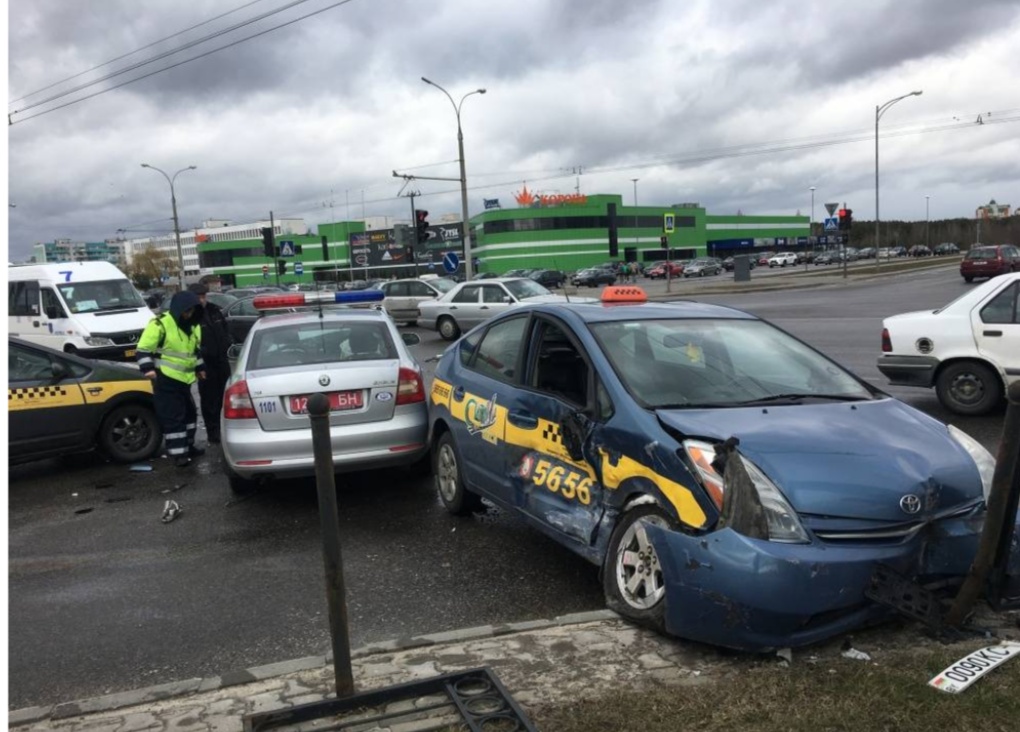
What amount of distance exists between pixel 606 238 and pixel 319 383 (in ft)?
326

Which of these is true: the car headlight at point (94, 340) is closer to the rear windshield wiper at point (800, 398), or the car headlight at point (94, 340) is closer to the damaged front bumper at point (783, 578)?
the rear windshield wiper at point (800, 398)

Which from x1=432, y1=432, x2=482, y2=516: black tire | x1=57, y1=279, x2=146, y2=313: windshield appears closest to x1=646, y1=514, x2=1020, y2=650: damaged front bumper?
x1=432, y1=432, x2=482, y2=516: black tire

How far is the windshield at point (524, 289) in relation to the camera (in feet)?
64.8

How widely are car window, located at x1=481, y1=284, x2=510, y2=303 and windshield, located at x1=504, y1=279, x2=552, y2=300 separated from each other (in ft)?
0.64

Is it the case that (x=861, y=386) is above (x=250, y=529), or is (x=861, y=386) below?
above

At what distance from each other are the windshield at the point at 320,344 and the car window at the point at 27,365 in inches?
95.8

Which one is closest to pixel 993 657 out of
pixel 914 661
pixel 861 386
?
pixel 914 661

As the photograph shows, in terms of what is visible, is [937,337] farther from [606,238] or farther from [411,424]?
[606,238]

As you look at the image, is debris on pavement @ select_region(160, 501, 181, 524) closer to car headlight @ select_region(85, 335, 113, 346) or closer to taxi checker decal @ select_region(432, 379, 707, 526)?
taxi checker decal @ select_region(432, 379, 707, 526)

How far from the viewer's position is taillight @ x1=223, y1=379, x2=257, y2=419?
238 inches

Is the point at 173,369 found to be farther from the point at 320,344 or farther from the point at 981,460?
the point at 981,460

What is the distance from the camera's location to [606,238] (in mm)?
103250

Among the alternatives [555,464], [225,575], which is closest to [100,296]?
[225,575]

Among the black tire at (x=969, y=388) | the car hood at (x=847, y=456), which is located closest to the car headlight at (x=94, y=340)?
the black tire at (x=969, y=388)
